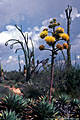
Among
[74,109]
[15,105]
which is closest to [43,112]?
[15,105]

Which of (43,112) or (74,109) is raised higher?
(74,109)

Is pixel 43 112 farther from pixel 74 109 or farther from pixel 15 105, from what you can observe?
pixel 74 109

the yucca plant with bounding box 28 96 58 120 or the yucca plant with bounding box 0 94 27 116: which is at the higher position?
the yucca plant with bounding box 0 94 27 116

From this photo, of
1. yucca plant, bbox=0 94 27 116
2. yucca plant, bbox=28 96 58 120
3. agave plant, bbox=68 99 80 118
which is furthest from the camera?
agave plant, bbox=68 99 80 118

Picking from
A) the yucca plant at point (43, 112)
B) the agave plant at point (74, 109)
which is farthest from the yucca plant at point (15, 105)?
the agave plant at point (74, 109)

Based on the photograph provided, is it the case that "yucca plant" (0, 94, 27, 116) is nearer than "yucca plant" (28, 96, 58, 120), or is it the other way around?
"yucca plant" (28, 96, 58, 120)

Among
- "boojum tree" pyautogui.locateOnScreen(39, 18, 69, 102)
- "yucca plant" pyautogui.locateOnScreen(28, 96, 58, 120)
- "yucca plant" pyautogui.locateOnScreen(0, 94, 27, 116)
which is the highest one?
"boojum tree" pyautogui.locateOnScreen(39, 18, 69, 102)

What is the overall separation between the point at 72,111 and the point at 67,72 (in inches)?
266

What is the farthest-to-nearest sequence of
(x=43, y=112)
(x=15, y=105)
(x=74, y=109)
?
(x=74, y=109) < (x=15, y=105) < (x=43, y=112)

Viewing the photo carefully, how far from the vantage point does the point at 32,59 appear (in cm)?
1744

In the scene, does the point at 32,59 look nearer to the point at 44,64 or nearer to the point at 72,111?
the point at 44,64

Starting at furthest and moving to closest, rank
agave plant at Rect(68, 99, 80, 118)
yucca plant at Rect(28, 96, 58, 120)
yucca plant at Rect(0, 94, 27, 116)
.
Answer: agave plant at Rect(68, 99, 80, 118), yucca plant at Rect(0, 94, 27, 116), yucca plant at Rect(28, 96, 58, 120)

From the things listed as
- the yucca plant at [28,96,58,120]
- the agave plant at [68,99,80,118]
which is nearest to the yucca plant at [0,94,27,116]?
the yucca plant at [28,96,58,120]

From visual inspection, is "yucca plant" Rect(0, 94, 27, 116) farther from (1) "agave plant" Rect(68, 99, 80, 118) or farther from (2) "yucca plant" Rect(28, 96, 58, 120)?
(1) "agave plant" Rect(68, 99, 80, 118)
